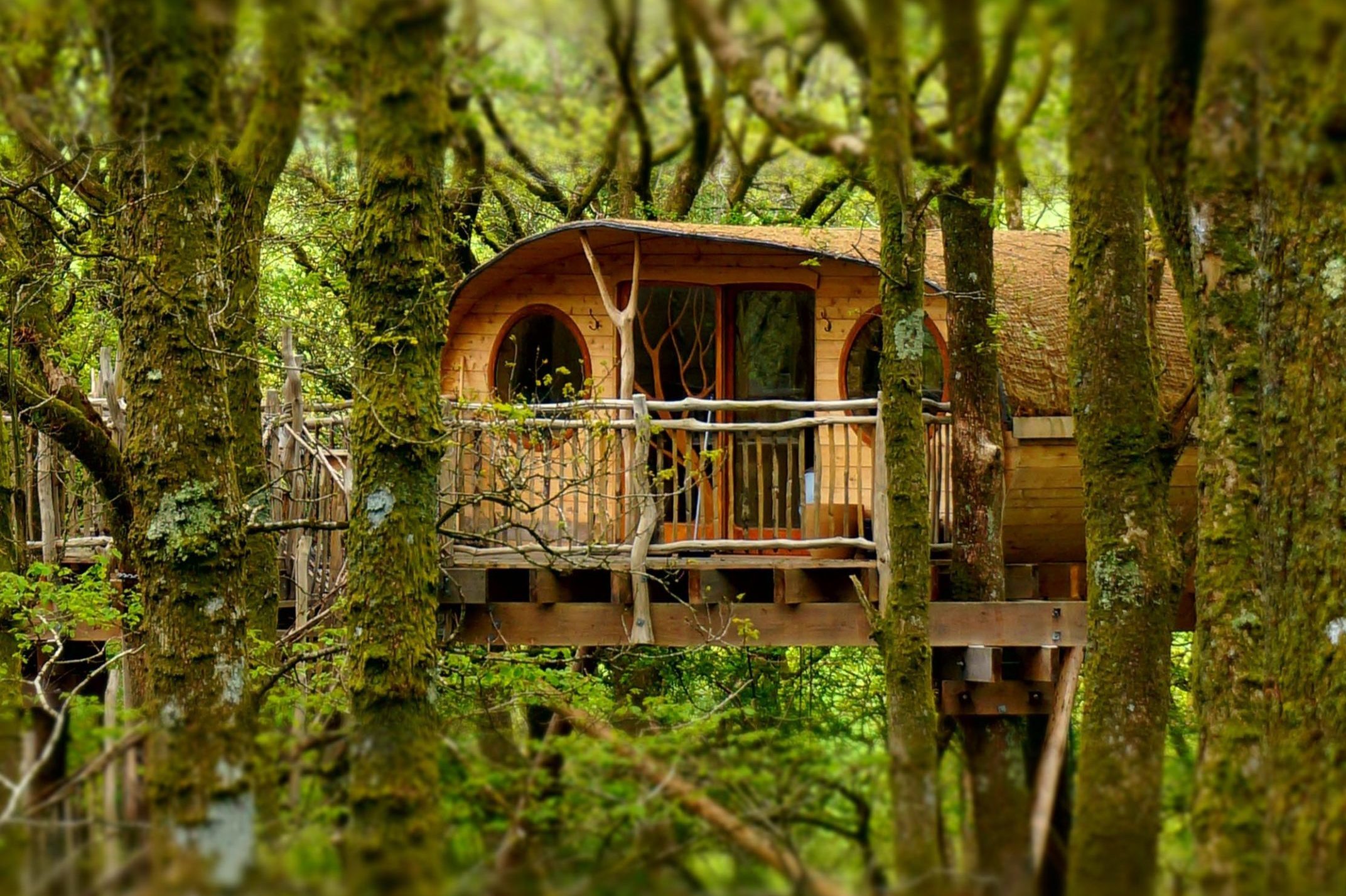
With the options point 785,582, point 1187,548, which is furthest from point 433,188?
point 1187,548

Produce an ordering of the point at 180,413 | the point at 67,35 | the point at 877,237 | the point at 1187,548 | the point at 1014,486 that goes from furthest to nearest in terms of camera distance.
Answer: the point at 877,237 < the point at 1014,486 < the point at 1187,548 < the point at 180,413 < the point at 67,35

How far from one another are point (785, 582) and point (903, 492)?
2009mm

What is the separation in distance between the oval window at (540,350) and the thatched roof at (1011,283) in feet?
1.48

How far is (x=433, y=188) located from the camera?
614cm

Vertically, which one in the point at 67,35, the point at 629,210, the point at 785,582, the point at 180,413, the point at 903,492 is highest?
the point at 629,210

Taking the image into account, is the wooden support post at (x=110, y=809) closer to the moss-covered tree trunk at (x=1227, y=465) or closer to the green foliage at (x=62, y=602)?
the moss-covered tree trunk at (x=1227, y=465)

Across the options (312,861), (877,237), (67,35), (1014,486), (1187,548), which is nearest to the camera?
(312,861)

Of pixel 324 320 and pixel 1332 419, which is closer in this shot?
pixel 1332 419

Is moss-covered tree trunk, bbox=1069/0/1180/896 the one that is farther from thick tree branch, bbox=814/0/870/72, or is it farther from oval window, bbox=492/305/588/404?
oval window, bbox=492/305/588/404

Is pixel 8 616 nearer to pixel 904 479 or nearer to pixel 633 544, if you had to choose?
pixel 633 544

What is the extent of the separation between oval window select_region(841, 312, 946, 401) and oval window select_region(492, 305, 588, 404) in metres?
2.34

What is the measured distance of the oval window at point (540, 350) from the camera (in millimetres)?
12586

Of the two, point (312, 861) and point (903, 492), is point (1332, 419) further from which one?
point (312, 861)

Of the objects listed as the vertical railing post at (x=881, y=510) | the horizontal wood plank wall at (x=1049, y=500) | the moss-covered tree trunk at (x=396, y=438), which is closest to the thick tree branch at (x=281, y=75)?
the moss-covered tree trunk at (x=396, y=438)
